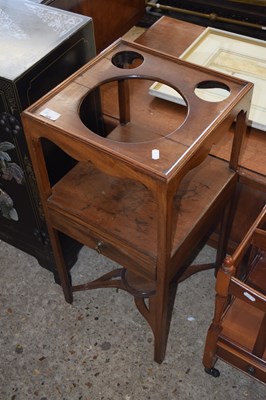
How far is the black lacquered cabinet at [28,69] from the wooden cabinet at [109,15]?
357 mm

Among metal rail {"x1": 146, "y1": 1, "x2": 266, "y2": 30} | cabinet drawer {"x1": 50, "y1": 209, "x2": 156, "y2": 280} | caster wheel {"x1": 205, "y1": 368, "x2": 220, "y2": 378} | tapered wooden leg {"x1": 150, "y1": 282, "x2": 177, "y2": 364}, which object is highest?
metal rail {"x1": 146, "y1": 1, "x2": 266, "y2": 30}

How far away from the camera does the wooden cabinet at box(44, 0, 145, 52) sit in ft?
5.77

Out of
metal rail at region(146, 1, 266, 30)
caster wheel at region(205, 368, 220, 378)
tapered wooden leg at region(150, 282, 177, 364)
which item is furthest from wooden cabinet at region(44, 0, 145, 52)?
caster wheel at region(205, 368, 220, 378)

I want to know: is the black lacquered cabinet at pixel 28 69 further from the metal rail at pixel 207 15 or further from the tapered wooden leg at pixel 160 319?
the metal rail at pixel 207 15

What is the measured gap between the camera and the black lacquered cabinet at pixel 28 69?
3.87 feet

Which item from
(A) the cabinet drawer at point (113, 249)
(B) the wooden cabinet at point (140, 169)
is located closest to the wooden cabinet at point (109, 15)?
(B) the wooden cabinet at point (140, 169)

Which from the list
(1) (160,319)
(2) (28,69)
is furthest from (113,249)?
(2) (28,69)

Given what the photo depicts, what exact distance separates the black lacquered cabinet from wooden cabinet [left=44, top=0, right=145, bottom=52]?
36 cm

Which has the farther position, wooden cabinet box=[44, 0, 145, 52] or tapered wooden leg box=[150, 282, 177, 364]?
wooden cabinet box=[44, 0, 145, 52]

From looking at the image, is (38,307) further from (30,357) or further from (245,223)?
(245,223)

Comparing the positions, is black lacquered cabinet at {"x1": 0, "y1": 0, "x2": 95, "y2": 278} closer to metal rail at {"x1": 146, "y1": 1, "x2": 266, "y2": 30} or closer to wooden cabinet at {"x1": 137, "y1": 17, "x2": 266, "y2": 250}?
wooden cabinet at {"x1": 137, "y1": 17, "x2": 266, "y2": 250}

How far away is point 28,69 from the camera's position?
1.16 m

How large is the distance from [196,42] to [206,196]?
0.75 m

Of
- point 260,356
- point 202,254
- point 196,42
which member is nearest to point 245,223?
point 202,254
